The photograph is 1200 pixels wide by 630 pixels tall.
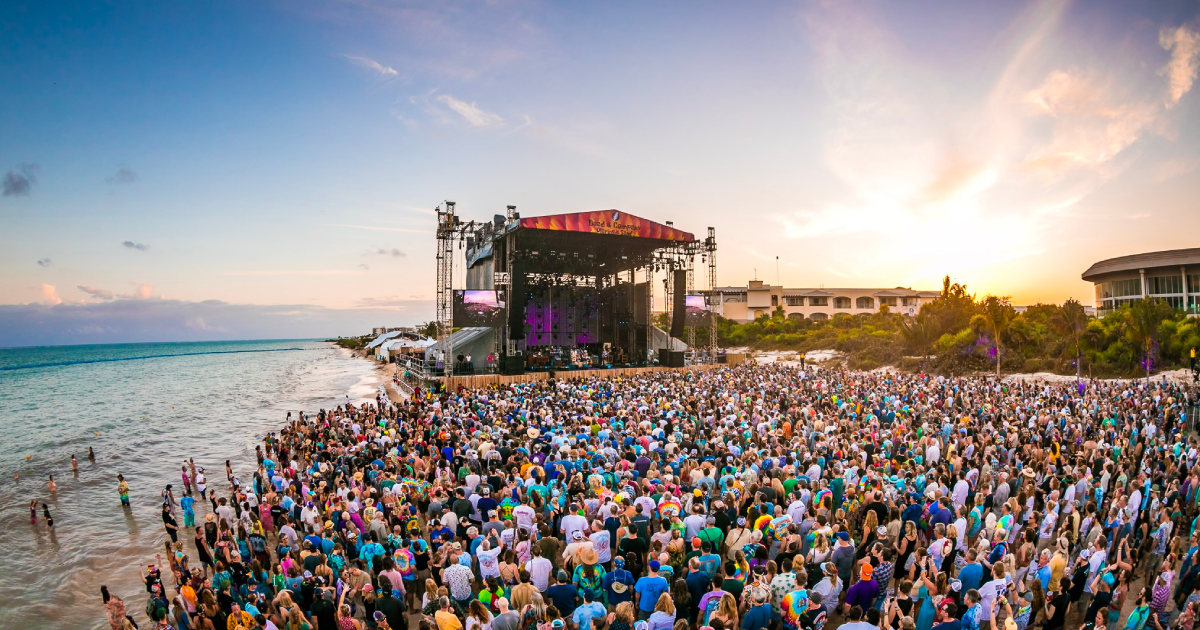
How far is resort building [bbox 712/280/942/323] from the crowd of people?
61.1 meters

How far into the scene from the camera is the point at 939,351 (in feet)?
116

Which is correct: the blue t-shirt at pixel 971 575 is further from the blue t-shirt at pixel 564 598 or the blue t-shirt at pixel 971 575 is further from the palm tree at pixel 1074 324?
the palm tree at pixel 1074 324

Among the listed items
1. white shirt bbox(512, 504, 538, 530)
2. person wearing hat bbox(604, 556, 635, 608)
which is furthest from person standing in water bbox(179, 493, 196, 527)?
person wearing hat bbox(604, 556, 635, 608)

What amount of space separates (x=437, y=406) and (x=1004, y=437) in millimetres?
15716

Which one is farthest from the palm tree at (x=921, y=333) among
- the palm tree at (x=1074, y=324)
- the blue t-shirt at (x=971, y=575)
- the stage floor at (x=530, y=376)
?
the blue t-shirt at (x=971, y=575)

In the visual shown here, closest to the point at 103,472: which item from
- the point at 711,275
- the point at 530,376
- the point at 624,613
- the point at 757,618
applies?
the point at 530,376

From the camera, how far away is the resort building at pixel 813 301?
74.7 m

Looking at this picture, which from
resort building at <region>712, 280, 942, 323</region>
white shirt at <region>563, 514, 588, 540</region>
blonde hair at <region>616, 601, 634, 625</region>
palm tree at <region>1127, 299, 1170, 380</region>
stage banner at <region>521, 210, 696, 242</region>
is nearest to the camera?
blonde hair at <region>616, 601, 634, 625</region>

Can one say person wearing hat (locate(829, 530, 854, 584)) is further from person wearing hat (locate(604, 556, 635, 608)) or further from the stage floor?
the stage floor

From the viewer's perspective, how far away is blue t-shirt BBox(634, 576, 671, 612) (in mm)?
4773

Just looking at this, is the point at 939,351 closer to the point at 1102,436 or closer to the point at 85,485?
the point at 1102,436

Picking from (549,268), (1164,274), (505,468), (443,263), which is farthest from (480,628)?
(1164,274)

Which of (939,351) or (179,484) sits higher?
(939,351)

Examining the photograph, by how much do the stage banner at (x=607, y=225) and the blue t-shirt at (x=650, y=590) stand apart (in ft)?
77.2
